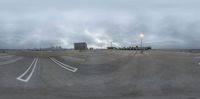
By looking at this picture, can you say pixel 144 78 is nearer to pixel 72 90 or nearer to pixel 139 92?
pixel 139 92

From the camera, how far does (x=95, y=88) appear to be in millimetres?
12258

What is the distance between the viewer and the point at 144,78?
14.7m

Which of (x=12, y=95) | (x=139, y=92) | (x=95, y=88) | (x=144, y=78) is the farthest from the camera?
(x=144, y=78)

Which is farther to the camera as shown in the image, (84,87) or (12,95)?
(84,87)

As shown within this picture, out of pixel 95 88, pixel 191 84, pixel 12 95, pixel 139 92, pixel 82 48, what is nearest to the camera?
pixel 12 95

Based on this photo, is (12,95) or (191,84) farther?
(191,84)

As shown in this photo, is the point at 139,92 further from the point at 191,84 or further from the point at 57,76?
the point at 57,76

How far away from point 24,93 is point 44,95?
1342 mm

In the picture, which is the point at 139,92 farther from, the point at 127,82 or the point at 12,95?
the point at 12,95

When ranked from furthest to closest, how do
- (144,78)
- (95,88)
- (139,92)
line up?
1. (144,78)
2. (95,88)
3. (139,92)

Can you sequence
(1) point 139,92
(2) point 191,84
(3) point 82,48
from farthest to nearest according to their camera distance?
(3) point 82,48, (2) point 191,84, (1) point 139,92

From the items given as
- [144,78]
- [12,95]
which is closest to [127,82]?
[144,78]

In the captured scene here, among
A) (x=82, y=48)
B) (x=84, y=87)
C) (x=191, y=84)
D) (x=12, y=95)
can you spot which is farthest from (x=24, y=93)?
(x=82, y=48)

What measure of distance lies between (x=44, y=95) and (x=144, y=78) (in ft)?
26.4
